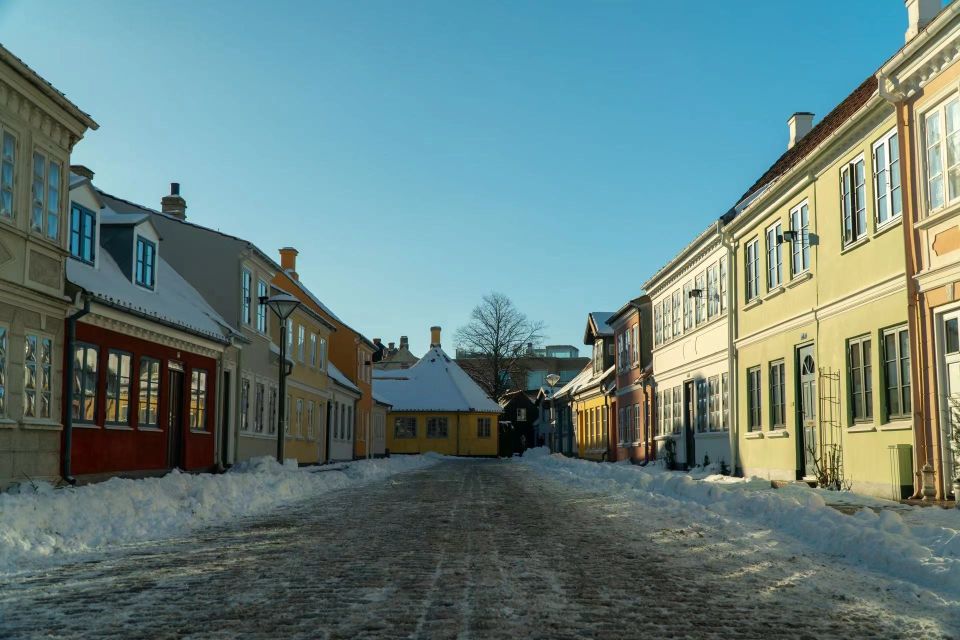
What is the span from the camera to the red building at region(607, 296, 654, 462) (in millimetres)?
37784

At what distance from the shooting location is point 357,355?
5003 centimetres

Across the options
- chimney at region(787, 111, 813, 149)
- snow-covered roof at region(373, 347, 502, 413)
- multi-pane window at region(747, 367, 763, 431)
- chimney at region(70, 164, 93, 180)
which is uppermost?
chimney at region(787, 111, 813, 149)

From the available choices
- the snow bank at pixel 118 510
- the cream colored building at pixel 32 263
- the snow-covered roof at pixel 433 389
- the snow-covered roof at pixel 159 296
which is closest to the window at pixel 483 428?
the snow-covered roof at pixel 433 389

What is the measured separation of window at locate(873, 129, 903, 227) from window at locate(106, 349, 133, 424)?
14.3m

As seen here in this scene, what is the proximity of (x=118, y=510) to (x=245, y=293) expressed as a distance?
16440 mm

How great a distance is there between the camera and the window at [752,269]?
23.7 metres

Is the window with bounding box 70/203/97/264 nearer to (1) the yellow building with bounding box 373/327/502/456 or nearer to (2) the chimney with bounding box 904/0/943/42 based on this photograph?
(2) the chimney with bounding box 904/0/943/42

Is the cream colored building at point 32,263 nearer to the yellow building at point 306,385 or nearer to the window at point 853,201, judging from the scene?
the yellow building at point 306,385

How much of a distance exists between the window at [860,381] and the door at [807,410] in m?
1.87

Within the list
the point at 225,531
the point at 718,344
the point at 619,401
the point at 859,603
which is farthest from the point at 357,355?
the point at 859,603

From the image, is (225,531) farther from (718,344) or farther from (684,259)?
(684,259)

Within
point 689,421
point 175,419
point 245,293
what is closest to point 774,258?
point 689,421

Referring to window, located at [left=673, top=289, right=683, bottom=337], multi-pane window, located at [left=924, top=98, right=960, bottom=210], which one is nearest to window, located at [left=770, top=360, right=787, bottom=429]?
multi-pane window, located at [left=924, top=98, right=960, bottom=210]

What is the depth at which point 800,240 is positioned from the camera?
20.2 meters
